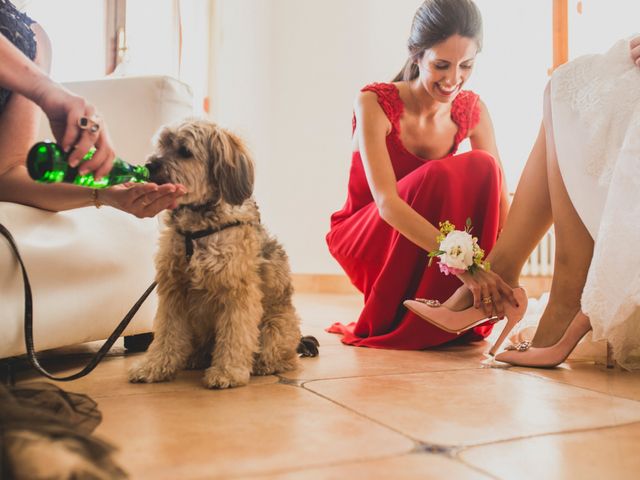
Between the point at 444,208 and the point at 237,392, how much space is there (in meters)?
1.08

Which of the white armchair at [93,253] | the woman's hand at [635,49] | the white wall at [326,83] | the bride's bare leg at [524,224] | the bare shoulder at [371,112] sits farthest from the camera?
the white wall at [326,83]

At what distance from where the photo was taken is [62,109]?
1.07m

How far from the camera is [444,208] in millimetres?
2184

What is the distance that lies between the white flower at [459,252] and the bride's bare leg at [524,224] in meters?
0.13

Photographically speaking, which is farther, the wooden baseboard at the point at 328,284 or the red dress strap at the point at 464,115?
the wooden baseboard at the point at 328,284

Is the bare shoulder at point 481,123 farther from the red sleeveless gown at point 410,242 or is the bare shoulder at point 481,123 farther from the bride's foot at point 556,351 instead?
the bride's foot at point 556,351

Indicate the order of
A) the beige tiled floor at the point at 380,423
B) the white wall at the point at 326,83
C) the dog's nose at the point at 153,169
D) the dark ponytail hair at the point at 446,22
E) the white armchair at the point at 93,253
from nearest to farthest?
the beige tiled floor at the point at 380,423
the white armchair at the point at 93,253
the dog's nose at the point at 153,169
the dark ponytail hair at the point at 446,22
the white wall at the point at 326,83

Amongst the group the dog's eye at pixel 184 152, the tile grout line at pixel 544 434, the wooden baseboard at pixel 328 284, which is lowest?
the wooden baseboard at pixel 328 284

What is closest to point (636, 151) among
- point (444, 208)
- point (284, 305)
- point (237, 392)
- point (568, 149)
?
point (568, 149)

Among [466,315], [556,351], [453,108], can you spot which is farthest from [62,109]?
[453,108]

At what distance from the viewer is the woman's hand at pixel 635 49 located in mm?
1683

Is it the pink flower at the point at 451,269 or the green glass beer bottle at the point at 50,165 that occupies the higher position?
the green glass beer bottle at the point at 50,165

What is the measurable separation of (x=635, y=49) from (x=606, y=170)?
347mm

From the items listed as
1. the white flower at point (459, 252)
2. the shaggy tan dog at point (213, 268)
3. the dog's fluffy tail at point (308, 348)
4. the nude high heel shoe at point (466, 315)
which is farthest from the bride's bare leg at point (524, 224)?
the shaggy tan dog at point (213, 268)
